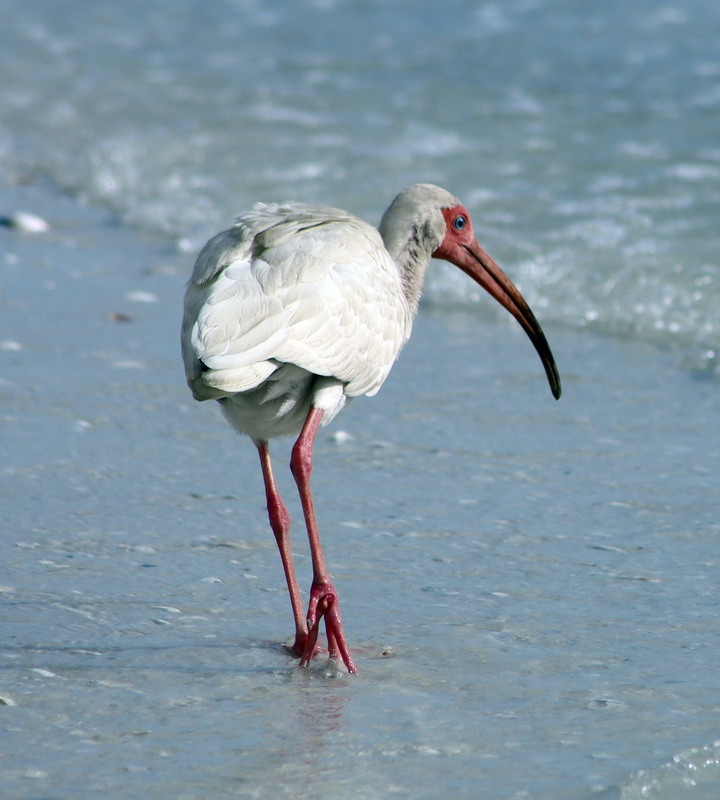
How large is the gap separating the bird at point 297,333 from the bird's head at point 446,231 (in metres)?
0.18

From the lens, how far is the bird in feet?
13.4

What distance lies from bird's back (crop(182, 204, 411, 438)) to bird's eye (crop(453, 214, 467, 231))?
503 mm

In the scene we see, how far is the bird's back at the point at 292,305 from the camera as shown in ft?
13.4

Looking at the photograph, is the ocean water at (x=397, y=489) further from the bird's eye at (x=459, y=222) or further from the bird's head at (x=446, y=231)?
the bird's eye at (x=459, y=222)

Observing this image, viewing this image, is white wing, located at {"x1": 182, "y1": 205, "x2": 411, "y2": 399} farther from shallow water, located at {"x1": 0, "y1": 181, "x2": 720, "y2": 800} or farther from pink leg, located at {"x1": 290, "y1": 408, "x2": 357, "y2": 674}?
shallow water, located at {"x1": 0, "y1": 181, "x2": 720, "y2": 800}

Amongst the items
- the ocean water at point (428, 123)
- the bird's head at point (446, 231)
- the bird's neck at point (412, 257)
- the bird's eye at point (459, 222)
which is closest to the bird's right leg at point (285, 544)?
the bird's neck at point (412, 257)

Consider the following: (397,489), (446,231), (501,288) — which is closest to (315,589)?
(397,489)

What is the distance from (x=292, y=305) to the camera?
166 inches

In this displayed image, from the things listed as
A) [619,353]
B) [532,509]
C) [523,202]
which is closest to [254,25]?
[523,202]

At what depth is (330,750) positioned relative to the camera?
3.57 m

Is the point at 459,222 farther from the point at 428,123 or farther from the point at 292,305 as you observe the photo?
the point at 428,123

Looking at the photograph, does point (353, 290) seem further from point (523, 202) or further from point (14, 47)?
point (14, 47)

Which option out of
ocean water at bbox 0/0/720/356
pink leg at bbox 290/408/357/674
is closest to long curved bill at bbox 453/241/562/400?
pink leg at bbox 290/408/357/674

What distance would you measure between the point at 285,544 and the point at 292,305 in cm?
88
